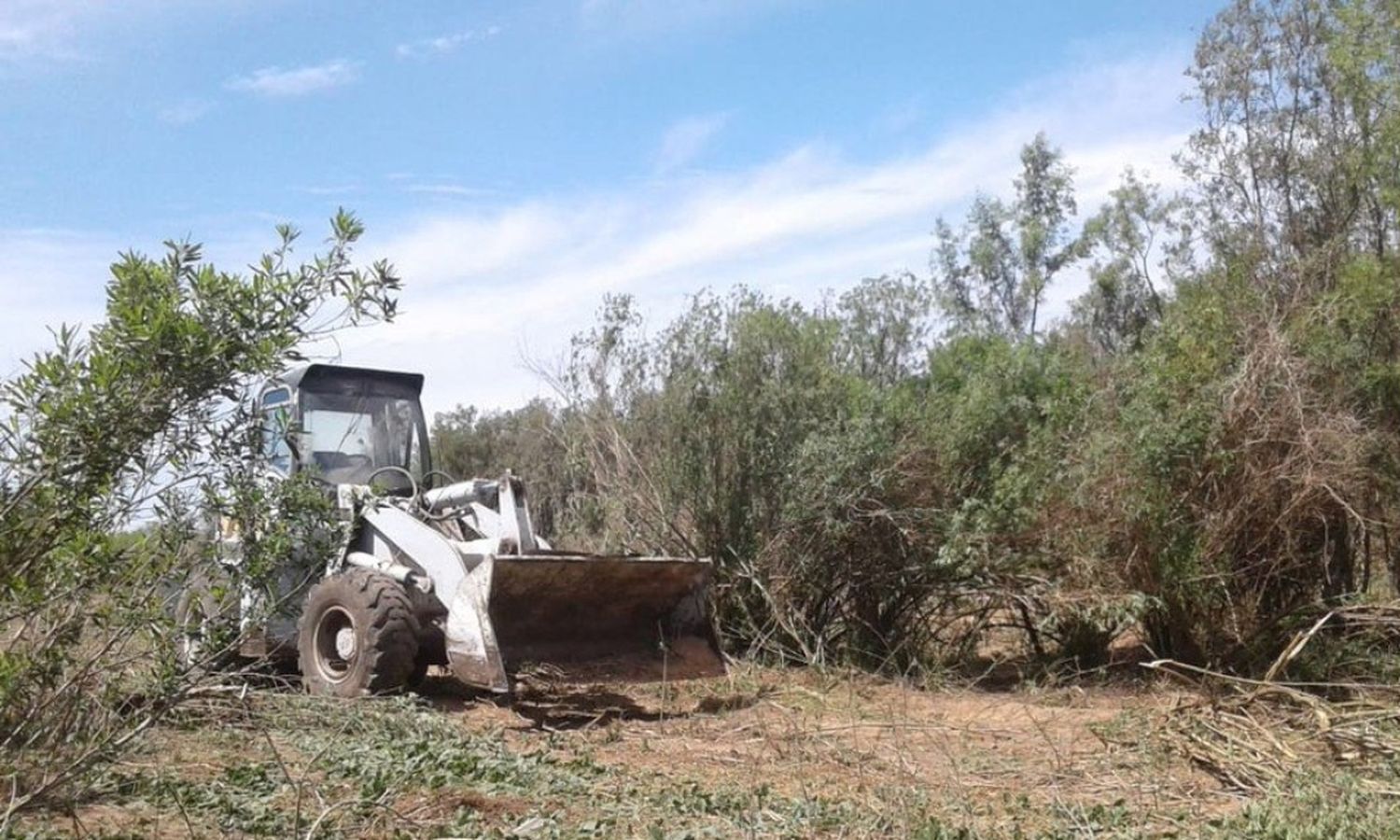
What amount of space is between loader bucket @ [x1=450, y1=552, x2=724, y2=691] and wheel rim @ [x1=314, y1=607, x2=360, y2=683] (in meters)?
1.04

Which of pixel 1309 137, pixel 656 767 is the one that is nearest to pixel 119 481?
pixel 656 767

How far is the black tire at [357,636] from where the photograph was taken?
9.94 metres

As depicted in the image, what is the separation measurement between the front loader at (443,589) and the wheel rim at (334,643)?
0.01 meters

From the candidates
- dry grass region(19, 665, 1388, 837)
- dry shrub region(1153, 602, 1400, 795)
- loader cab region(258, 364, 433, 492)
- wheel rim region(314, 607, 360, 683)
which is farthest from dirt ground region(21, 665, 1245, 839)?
loader cab region(258, 364, 433, 492)

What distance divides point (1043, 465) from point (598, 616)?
13.7ft

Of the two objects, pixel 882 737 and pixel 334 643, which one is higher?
pixel 334 643

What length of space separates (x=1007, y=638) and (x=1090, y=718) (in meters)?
2.99

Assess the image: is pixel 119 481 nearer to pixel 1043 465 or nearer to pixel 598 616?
pixel 598 616

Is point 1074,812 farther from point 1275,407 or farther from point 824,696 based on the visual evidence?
point 1275,407

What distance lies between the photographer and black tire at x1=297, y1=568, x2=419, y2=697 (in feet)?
32.6

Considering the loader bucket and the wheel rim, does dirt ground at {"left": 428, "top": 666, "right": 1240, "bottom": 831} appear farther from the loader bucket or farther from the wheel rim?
the wheel rim

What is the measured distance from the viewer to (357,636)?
1009 cm

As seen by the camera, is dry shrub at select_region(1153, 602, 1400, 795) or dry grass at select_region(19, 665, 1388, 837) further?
dry shrub at select_region(1153, 602, 1400, 795)

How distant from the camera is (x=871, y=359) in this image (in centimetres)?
1753
